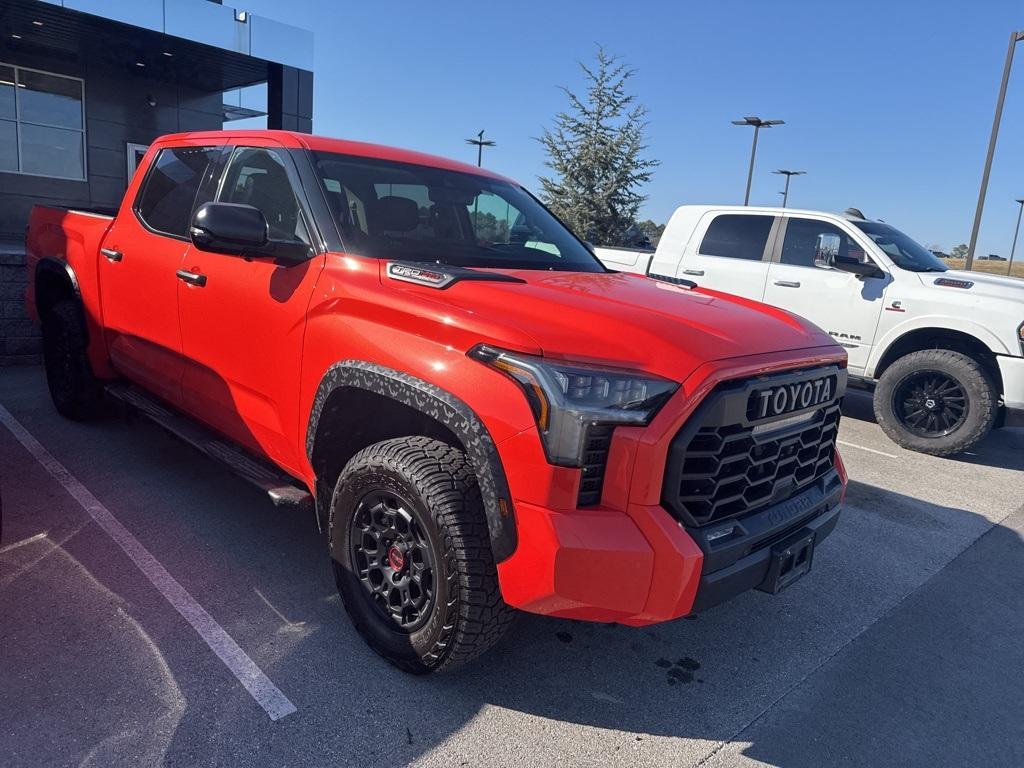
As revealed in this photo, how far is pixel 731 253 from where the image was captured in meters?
7.89

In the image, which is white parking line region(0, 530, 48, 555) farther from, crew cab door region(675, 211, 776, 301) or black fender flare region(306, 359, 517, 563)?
crew cab door region(675, 211, 776, 301)

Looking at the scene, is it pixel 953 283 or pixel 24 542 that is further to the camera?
pixel 953 283

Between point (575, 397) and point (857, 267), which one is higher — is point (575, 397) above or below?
below

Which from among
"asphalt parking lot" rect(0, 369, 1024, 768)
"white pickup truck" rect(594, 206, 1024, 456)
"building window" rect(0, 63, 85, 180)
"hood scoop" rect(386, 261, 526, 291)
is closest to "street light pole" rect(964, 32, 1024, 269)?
"white pickup truck" rect(594, 206, 1024, 456)

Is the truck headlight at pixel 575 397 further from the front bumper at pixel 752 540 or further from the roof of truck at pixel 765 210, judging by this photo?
the roof of truck at pixel 765 210

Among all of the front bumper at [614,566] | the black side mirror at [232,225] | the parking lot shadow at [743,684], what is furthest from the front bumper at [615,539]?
the black side mirror at [232,225]

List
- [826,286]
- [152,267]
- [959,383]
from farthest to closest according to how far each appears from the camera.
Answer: [826,286] → [959,383] → [152,267]

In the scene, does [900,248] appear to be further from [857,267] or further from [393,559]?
[393,559]

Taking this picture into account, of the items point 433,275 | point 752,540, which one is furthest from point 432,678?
point 433,275

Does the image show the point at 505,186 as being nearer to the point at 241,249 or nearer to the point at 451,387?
the point at 241,249

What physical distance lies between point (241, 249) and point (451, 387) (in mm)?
1343

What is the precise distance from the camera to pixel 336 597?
10.6 ft

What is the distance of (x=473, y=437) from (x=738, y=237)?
640 cm

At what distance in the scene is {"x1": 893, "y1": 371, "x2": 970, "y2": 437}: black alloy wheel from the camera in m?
6.34
